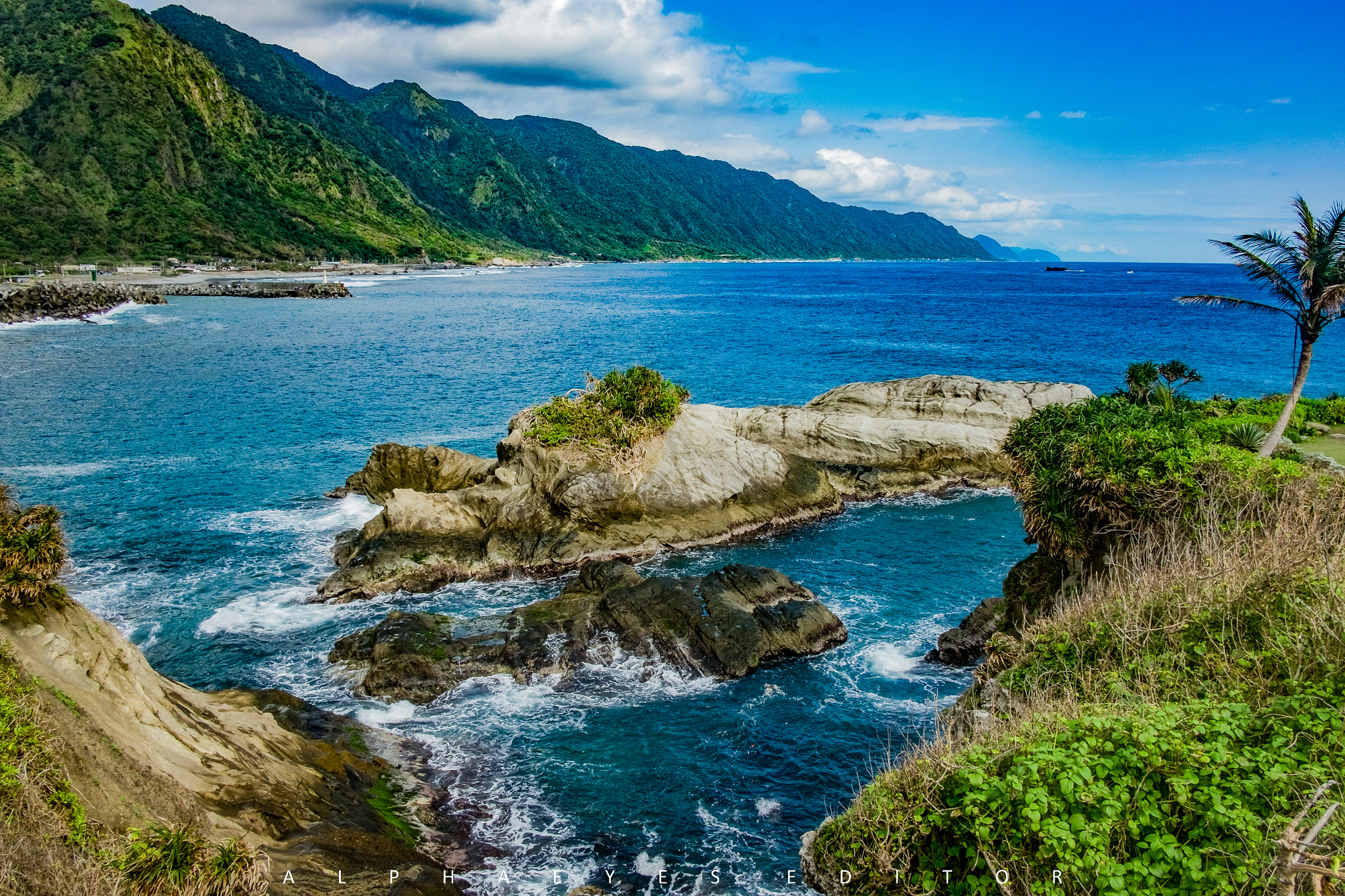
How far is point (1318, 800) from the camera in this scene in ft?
23.0

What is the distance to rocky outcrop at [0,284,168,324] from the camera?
8188 cm

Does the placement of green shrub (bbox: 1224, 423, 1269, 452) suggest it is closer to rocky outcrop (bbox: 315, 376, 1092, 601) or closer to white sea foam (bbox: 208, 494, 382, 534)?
rocky outcrop (bbox: 315, 376, 1092, 601)

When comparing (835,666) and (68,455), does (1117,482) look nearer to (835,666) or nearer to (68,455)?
(835,666)

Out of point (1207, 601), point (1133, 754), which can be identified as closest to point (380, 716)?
point (1133, 754)

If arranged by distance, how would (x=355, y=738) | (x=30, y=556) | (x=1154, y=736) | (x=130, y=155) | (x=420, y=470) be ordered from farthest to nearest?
(x=130, y=155) < (x=420, y=470) < (x=355, y=738) < (x=30, y=556) < (x=1154, y=736)

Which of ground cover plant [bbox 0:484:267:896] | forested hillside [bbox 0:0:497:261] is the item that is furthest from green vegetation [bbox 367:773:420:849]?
forested hillside [bbox 0:0:497:261]

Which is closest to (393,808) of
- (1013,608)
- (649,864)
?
(649,864)

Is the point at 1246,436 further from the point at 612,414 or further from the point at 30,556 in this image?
the point at 30,556

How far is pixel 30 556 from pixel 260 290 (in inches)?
4755

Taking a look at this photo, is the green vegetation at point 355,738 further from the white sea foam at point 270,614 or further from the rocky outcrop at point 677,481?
the rocky outcrop at point 677,481

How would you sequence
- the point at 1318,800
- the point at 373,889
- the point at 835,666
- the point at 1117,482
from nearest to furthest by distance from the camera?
1. the point at 1318,800
2. the point at 373,889
3. the point at 1117,482
4. the point at 835,666

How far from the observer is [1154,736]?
26.6 feet

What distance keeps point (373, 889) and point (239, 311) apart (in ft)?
338

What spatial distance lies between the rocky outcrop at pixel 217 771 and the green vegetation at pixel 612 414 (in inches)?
595
